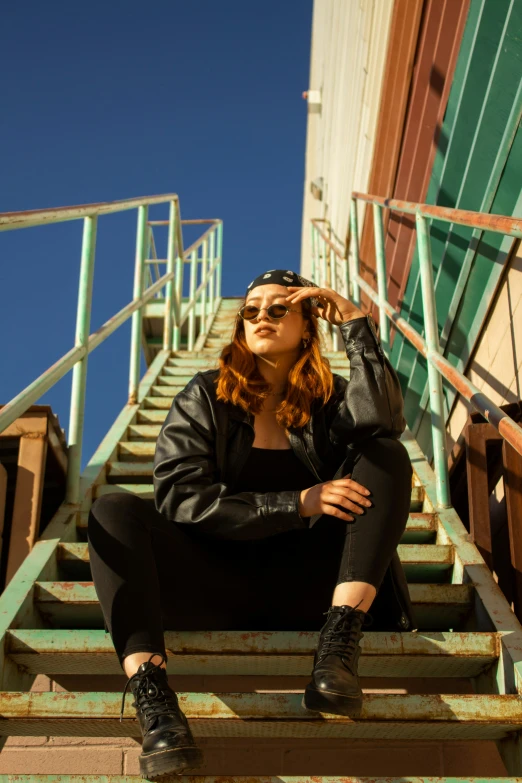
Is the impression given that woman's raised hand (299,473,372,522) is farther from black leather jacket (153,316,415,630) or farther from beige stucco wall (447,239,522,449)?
beige stucco wall (447,239,522,449)

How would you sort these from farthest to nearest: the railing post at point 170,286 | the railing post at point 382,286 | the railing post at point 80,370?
the railing post at point 170,286 < the railing post at point 382,286 < the railing post at point 80,370

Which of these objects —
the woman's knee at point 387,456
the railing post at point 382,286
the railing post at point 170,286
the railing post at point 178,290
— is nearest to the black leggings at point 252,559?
the woman's knee at point 387,456

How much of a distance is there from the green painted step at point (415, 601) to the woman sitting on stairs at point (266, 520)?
0.80 ft

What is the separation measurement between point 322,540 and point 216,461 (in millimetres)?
304

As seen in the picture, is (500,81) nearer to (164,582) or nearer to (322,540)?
(322,540)

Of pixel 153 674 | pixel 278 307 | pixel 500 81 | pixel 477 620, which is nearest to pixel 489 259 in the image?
pixel 500 81

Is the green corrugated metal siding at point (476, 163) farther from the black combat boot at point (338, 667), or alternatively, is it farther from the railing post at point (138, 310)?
the black combat boot at point (338, 667)

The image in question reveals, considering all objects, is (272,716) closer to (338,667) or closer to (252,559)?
(338,667)

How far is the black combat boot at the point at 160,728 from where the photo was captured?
127cm

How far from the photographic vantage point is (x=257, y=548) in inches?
66.8

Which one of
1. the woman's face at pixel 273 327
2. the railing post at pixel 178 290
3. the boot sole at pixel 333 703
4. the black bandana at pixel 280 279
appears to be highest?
the black bandana at pixel 280 279

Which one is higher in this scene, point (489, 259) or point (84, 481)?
point (489, 259)

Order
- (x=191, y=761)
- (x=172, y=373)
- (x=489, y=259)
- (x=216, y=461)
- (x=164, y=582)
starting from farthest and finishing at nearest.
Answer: (x=172, y=373) → (x=489, y=259) → (x=216, y=461) → (x=164, y=582) → (x=191, y=761)

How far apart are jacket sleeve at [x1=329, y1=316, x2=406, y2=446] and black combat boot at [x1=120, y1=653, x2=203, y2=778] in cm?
65
